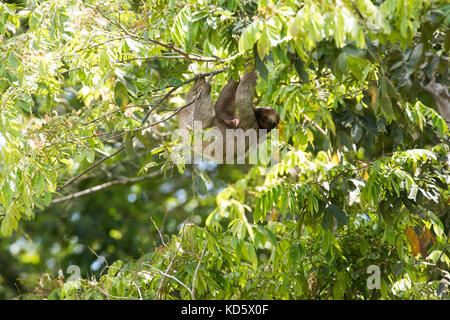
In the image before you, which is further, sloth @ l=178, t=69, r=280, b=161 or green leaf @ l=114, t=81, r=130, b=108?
sloth @ l=178, t=69, r=280, b=161

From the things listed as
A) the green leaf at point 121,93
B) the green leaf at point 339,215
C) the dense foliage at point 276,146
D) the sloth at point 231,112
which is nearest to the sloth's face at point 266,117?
the sloth at point 231,112

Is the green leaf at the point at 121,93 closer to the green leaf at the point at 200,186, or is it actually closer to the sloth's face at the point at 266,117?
the green leaf at the point at 200,186

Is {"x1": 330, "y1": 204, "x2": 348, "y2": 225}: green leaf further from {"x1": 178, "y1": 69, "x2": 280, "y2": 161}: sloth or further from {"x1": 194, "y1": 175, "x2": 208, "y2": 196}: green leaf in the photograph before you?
{"x1": 178, "y1": 69, "x2": 280, "y2": 161}: sloth

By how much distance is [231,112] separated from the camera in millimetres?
5555

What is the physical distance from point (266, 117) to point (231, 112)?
346mm

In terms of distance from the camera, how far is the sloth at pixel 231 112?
5.12 metres

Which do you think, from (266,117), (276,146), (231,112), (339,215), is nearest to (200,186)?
(276,146)

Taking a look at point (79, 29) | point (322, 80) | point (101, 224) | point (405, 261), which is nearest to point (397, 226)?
point (405, 261)

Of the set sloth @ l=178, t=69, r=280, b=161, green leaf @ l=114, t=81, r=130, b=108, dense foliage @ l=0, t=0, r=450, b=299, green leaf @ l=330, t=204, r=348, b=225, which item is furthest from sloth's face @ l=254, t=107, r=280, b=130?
green leaf @ l=114, t=81, r=130, b=108

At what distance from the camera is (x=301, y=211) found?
4.50 m

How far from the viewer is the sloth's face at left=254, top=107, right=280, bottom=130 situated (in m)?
5.62

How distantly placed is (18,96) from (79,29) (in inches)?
26.9

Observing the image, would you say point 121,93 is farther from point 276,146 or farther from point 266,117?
point 266,117

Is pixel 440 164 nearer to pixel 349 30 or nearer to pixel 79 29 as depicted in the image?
pixel 349 30
